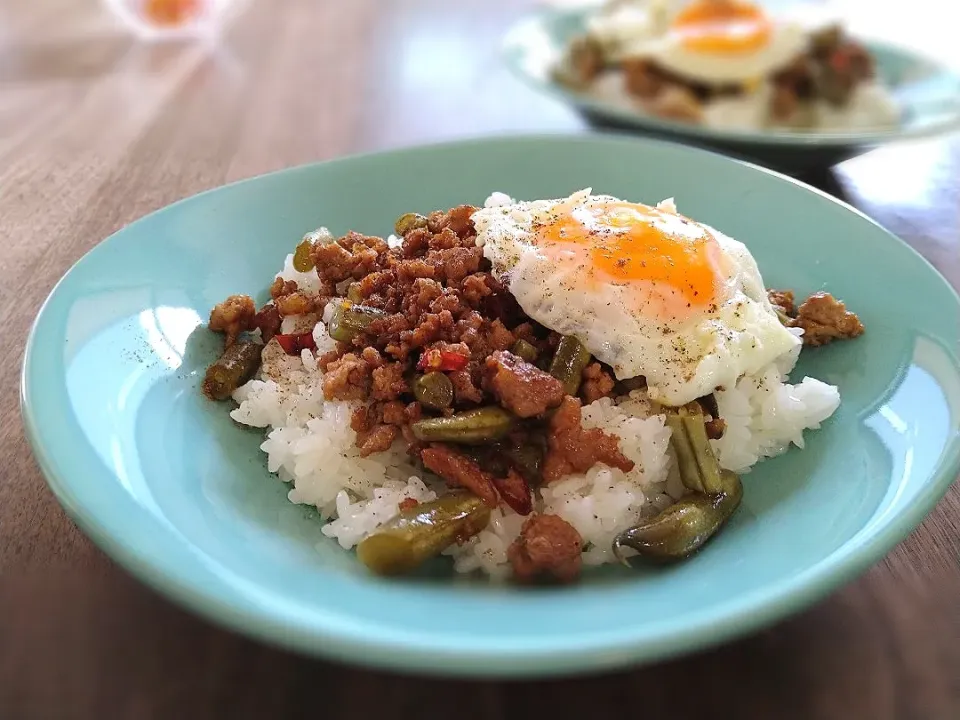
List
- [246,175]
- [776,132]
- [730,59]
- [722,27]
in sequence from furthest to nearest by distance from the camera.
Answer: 1. [722,27]
2. [730,59]
3. [776,132]
4. [246,175]

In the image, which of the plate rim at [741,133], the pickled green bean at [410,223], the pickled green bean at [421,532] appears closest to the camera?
the pickled green bean at [421,532]

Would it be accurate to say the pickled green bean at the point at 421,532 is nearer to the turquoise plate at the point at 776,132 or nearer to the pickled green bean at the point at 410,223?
the pickled green bean at the point at 410,223

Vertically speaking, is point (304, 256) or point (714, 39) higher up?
point (304, 256)

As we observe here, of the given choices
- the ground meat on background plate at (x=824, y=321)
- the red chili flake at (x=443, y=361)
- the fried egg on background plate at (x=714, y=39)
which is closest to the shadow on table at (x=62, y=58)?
the fried egg on background plate at (x=714, y=39)

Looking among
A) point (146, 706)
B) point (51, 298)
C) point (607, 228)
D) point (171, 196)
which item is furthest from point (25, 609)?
point (171, 196)

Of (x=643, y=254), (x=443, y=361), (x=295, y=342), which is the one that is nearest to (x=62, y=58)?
(x=295, y=342)

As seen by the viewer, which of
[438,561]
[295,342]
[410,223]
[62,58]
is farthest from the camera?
[62,58]

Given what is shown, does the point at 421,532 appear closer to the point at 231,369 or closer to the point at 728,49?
the point at 231,369
